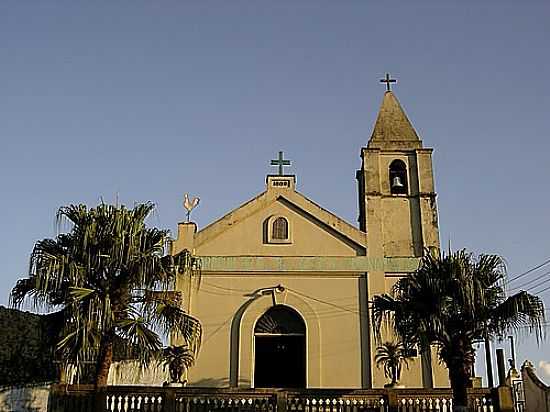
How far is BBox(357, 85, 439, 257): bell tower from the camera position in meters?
26.9

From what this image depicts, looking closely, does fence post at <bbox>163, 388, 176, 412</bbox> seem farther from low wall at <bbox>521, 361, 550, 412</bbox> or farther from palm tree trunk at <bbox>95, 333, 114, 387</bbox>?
low wall at <bbox>521, 361, 550, 412</bbox>

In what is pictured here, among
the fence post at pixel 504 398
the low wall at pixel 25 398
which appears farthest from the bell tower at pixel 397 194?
the low wall at pixel 25 398

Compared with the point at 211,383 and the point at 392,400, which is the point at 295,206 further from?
the point at 392,400

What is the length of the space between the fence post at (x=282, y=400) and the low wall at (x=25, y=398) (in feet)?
26.0

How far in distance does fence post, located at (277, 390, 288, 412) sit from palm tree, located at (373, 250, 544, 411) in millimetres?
3516

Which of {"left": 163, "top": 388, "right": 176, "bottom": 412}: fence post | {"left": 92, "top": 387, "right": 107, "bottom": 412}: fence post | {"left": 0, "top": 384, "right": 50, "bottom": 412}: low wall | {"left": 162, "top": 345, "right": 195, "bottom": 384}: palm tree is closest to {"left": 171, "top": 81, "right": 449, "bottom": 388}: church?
{"left": 162, "top": 345, "right": 195, "bottom": 384}: palm tree

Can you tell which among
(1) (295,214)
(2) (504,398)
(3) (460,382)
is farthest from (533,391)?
(1) (295,214)

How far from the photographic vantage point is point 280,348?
86.9ft

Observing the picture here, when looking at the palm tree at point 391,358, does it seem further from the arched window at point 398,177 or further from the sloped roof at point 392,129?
the sloped roof at point 392,129

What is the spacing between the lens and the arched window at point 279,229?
26781 mm

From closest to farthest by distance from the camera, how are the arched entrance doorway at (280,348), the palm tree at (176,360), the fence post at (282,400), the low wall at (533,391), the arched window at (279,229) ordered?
the fence post at (282,400)
the low wall at (533,391)
the palm tree at (176,360)
the arched entrance doorway at (280,348)
the arched window at (279,229)

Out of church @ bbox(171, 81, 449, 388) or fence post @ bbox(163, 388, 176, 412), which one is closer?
fence post @ bbox(163, 388, 176, 412)

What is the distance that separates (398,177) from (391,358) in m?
8.33

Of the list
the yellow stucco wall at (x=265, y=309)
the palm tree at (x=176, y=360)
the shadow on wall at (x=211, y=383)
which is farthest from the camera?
the yellow stucco wall at (x=265, y=309)
